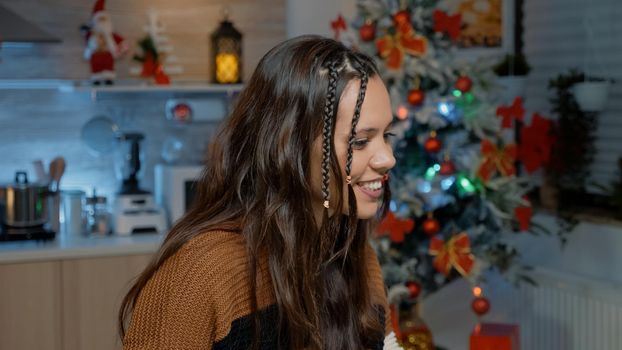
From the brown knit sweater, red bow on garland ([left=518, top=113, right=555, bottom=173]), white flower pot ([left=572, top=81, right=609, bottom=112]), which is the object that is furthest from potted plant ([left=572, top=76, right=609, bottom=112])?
the brown knit sweater

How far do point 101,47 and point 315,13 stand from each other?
0.96 m

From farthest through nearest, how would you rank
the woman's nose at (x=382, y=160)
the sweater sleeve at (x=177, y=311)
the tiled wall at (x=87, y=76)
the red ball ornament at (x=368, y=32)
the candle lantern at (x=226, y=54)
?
the candle lantern at (x=226, y=54) → the tiled wall at (x=87, y=76) → the red ball ornament at (x=368, y=32) → the woman's nose at (x=382, y=160) → the sweater sleeve at (x=177, y=311)

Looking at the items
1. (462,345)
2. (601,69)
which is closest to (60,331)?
(462,345)

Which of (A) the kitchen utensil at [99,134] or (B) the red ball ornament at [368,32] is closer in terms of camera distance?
(B) the red ball ornament at [368,32]

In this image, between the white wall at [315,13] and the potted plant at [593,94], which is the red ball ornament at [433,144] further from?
the white wall at [315,13]

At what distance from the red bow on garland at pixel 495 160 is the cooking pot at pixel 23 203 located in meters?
1.70

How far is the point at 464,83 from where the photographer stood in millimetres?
3559

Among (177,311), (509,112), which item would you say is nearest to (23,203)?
(509,112)

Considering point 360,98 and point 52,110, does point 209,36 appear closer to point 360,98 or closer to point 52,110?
point 52,110

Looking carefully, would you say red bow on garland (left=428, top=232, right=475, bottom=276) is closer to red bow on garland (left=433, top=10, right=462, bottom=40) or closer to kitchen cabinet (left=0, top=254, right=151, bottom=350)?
red bow on garland (left=433, top=10, right=462, bottom=40)

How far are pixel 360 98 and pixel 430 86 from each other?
2.05 meters

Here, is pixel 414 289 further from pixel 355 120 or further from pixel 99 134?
pixel 355 120

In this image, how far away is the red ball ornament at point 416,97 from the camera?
3551mm

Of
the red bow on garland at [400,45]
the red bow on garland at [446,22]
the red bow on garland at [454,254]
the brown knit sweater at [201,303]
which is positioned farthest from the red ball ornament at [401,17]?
the brown knit sweater at [201,303]
